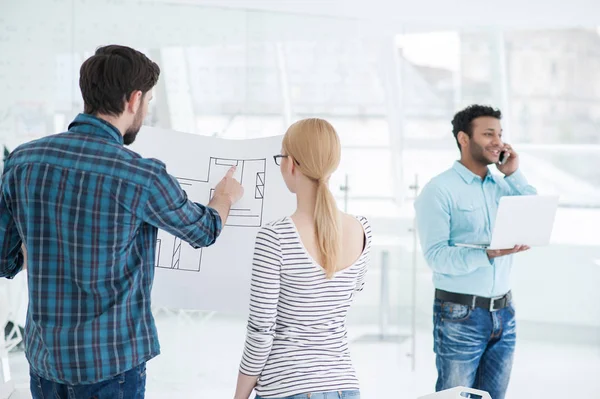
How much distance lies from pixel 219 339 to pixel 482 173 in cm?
227

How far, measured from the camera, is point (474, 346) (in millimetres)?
2783

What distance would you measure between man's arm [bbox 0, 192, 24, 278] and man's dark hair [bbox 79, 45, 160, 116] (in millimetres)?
319

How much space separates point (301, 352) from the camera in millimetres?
1806

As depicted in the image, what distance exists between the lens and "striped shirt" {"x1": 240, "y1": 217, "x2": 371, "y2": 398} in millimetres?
1760

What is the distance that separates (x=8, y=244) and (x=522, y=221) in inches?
68.1

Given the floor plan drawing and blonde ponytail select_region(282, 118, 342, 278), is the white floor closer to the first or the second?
the floor plan drawing

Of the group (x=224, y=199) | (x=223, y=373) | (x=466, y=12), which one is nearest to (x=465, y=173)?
(x=224, y=199)

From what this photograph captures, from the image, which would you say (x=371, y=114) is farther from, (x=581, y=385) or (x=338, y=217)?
(x=338, y=217)

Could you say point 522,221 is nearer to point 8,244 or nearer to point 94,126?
point 94,126

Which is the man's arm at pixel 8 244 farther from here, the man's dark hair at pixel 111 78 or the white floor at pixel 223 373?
the white floor at pixel 223 373

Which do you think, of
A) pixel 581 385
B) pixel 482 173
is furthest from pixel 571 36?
pixel 482 173

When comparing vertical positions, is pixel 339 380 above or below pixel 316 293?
below

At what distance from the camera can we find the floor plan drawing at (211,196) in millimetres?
2432

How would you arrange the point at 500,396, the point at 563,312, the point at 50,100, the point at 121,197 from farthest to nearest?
the point at 563,312
the point at 50,100
the point at 500,396
the point at 121,197
